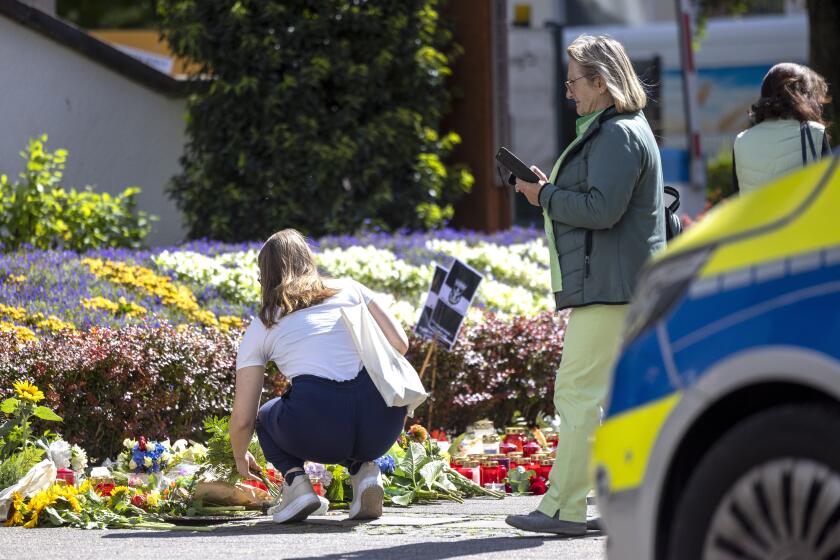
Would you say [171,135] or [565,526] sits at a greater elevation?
[171,135]

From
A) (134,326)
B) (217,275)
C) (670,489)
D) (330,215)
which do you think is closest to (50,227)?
(217,275)

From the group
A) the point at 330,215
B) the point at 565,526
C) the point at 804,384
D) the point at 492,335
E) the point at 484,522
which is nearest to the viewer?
the point at 804,384

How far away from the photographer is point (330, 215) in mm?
13672

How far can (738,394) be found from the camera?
353cm

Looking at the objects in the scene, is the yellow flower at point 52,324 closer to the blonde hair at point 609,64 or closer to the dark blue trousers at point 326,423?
the dark blue trousers at point 326,423

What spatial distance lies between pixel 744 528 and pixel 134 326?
5.58 meters

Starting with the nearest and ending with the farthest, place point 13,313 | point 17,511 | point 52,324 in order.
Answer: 1. point 17,511
2. point 52,324
3. point 13,313

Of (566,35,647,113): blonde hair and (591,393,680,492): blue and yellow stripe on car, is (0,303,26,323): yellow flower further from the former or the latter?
(591,393,680,492): blue and yellow stripe on car

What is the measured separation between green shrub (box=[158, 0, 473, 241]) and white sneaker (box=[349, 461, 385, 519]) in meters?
6.97

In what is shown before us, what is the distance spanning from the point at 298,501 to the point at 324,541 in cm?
49

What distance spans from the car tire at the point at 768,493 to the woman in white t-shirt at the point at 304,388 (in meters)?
3.16

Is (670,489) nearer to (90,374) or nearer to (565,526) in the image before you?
(565,526)

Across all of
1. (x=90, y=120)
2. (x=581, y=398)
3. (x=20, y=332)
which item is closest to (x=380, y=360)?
(x=581, y=398)

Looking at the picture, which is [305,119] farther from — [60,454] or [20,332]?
[60,454]
